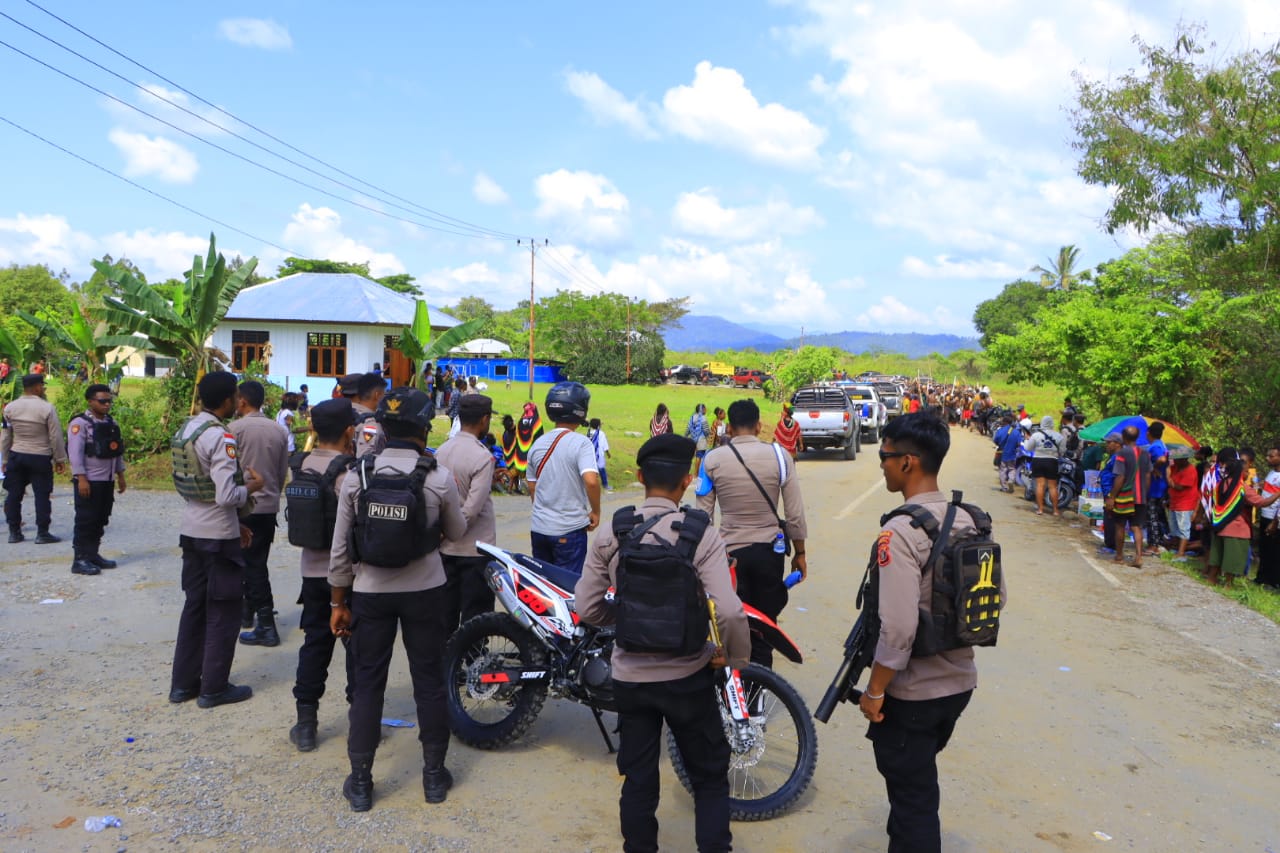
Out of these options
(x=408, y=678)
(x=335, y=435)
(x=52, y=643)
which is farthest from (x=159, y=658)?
(x=335, y=435)

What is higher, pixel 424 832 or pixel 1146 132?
pixel 1146 132

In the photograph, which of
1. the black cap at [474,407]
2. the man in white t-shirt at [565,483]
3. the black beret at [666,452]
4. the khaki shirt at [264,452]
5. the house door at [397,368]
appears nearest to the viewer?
the black beret at [666,452]

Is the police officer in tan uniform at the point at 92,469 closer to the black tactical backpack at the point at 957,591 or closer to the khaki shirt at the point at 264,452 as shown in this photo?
the khaki shirt at the point at 264,452

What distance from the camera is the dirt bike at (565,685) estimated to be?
438cm

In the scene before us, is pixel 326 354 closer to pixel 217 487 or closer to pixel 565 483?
pixel 217 487

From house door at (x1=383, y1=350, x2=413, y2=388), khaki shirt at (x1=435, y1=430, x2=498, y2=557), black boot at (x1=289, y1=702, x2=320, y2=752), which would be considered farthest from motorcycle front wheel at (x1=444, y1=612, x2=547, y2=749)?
house door at (x1=383, y1=350, x2=413, y2=388)

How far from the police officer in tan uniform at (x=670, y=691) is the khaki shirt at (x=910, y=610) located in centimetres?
63

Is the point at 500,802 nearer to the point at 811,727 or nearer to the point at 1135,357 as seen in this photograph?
the point at 811,727

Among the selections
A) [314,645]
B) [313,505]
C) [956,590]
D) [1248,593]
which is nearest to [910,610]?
[956,590]

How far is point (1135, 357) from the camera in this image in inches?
707

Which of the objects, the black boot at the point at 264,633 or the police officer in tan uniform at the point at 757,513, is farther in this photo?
the black boot at the point at 264,633

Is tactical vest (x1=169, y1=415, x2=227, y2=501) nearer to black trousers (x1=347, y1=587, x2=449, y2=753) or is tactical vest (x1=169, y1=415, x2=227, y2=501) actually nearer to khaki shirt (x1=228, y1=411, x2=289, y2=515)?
khaki shirt (x1=228, y1=411, x2=289, y2=515)

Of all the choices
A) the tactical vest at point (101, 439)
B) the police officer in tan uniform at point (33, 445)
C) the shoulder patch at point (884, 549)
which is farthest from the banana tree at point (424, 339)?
the shoulder patch at point (884, 549)

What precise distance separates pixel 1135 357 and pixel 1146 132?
202 inches
